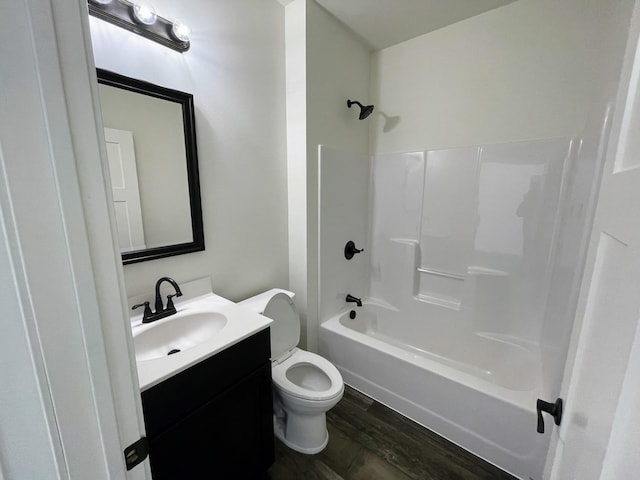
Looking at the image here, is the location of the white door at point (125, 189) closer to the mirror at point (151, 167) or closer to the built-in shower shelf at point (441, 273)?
the mirror at point (151, 167)

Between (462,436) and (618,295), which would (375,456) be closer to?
(462,436)

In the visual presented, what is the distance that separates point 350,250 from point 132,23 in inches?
71.7

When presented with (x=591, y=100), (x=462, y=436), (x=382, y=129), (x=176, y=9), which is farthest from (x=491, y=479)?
(x=176, y=9)

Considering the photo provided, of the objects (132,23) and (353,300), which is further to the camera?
(353,300)

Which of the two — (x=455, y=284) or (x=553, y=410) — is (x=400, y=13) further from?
(x=553, y=410)

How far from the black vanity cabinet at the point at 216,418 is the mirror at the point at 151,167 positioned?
60cm

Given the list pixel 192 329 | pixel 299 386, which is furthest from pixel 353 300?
pixel 192 329

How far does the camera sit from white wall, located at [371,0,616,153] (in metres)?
1.53

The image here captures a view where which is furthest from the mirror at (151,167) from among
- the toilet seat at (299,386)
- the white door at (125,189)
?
the toilet seat at (299,386)

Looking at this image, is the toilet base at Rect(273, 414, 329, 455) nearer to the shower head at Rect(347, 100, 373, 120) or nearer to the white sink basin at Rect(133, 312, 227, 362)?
the white sink basin at Rect(133, 312, 227, 362)

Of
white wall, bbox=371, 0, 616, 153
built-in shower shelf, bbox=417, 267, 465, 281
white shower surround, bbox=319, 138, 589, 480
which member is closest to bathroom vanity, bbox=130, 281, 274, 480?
white shower surround, bbox=319, 138, 589, 480

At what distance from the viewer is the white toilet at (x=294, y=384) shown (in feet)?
4.55

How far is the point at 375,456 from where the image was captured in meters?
1.46

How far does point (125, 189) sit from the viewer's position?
45.9 inches
